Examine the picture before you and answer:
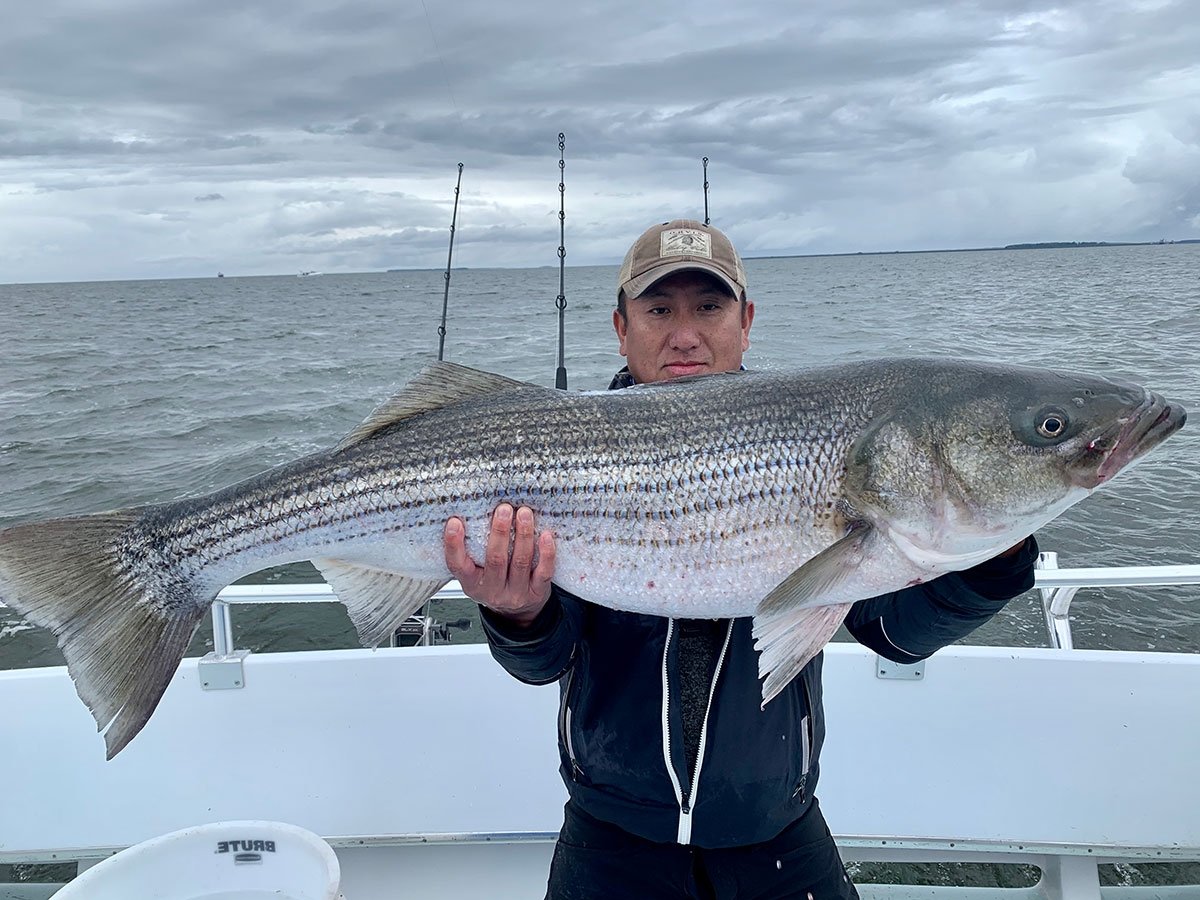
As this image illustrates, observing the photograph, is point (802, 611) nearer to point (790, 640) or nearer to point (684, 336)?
point (790, 640)

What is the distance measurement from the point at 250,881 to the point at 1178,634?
9387mm

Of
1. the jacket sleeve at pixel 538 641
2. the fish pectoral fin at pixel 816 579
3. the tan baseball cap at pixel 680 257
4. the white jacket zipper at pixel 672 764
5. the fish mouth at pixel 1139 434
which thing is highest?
the tan baseball cap at pixel 680 257

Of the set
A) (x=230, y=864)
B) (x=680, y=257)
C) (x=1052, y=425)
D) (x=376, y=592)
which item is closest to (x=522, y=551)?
(x=376, y=592)

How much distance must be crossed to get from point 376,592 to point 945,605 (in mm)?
1998

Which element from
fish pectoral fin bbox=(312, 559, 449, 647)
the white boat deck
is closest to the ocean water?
the white boat deck

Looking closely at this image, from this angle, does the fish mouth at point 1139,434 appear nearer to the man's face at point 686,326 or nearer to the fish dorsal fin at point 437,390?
the man's face at point 686,326

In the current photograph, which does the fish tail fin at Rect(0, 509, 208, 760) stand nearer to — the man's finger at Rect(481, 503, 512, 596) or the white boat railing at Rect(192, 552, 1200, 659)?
the white boat railing at Rect(192, 552, 1200, 659)

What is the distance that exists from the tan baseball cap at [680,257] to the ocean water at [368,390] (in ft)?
6.92

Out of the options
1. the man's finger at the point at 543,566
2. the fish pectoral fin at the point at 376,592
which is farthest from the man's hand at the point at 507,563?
the fish pectoral fin at the point at 376,592

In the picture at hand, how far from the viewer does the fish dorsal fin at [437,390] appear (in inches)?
118

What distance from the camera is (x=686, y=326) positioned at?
369 cm

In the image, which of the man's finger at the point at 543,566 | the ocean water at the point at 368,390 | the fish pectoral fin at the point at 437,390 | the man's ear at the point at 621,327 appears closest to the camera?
the man's finger at the point at 543,566

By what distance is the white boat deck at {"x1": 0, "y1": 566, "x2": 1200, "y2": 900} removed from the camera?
3.95 meters

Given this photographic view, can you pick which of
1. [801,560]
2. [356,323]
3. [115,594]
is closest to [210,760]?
[115,594]
